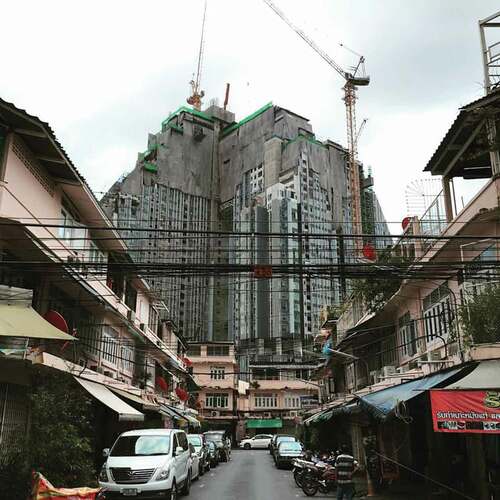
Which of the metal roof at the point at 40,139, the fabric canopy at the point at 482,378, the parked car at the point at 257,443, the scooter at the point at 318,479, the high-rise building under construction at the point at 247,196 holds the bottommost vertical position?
the parked car at the point at 257,443

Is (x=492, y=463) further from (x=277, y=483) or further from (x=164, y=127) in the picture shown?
(x=164, y=127)

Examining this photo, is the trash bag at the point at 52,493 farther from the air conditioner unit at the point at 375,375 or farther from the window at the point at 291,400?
the window at the point at 291,400

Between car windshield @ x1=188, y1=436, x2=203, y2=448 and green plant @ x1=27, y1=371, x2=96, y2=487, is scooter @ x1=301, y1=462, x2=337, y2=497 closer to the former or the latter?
car windshield @ x1=188, y1=436, x2=203, y2=448

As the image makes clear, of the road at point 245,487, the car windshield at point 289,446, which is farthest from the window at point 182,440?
the car windshield at point 289,446

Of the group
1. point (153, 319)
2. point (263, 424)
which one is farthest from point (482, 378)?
point (263, 424)

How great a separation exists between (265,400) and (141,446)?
65326 mm

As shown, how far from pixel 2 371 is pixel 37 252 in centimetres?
347

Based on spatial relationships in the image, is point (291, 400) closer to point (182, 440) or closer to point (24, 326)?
point (182, 440)

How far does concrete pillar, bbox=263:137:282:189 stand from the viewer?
11212cm

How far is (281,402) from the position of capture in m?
78.2

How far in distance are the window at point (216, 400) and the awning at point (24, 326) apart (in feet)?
204

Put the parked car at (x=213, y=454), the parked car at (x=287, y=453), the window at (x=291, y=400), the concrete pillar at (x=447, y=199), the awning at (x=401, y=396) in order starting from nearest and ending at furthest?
the awning at (x=401, y=396), the concrete pillar at (x=447, y=199), the parked car at (x=287, y=453), the parked car at (x=213, y=454), the window at (x=291, y=400)

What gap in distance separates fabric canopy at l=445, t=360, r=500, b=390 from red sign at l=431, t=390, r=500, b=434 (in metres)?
0.23

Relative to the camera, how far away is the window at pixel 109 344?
1038 inches
